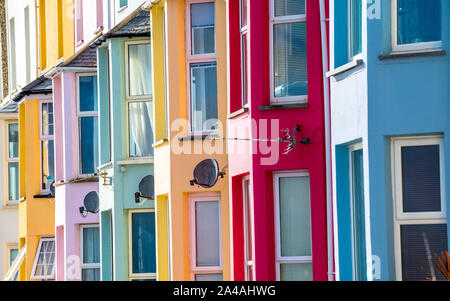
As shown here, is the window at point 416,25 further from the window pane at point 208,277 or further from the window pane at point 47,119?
the window pane at point 47,119


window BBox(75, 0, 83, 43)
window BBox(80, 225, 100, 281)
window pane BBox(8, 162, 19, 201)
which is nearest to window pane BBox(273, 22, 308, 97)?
window BBox(80, 225, 100, 281)

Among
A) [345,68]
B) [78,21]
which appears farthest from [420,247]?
[78,21]

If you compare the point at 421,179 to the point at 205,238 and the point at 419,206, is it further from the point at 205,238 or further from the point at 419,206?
Result: the point at 205,238

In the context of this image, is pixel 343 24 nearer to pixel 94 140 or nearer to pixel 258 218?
pixel 258 218

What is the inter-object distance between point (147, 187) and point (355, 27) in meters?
8.32

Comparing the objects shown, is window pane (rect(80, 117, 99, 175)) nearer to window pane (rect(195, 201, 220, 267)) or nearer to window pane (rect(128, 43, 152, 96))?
window pane (rect(128, 43, 152, 96))

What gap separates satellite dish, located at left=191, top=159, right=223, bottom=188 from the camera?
19.3 meters

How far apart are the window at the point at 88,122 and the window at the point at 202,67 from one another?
7.71m

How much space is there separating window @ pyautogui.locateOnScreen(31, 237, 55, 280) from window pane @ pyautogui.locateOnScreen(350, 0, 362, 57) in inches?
707

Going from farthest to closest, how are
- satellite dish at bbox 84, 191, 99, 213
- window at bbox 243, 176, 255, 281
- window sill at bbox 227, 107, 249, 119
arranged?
satellite dish at bbox 84, 191, 99, 213 → window at bbox 243, 176, 255, 281 → window sill at bbox 227, 107, 249, 119

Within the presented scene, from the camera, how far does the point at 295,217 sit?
17.7 m

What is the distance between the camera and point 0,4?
130 feet

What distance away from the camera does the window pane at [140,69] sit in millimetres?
24312
